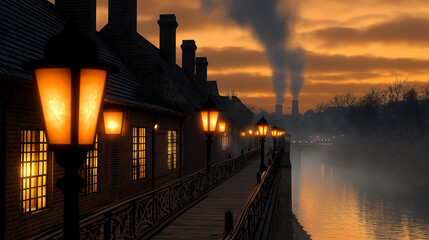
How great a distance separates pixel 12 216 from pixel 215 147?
1128 inches

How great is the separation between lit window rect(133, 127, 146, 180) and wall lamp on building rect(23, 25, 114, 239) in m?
13.6

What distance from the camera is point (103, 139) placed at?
→ 47.1 feet

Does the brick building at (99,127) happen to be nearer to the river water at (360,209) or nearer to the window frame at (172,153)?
the window frame at (172,153)

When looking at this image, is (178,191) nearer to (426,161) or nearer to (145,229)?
(145,229)

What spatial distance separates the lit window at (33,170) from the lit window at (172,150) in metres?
11.1

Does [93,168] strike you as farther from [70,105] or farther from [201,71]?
[201,71]

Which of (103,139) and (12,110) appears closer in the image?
(12,110)

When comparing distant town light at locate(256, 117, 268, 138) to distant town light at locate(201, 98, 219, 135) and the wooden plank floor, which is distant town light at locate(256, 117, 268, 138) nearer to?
the wooden plank floor

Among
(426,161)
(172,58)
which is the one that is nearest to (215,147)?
(172,58)

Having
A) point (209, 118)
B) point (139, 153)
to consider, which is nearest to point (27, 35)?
point (209, 118)

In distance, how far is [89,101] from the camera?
3.46 metres

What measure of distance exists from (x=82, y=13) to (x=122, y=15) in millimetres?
5559

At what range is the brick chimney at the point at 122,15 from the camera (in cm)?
2122

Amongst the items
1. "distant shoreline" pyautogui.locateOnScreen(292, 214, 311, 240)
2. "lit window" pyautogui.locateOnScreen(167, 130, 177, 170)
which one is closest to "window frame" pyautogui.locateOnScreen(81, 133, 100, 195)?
"lit window" pyautogui.locateOnScreen(167, 130, 177, 170)
